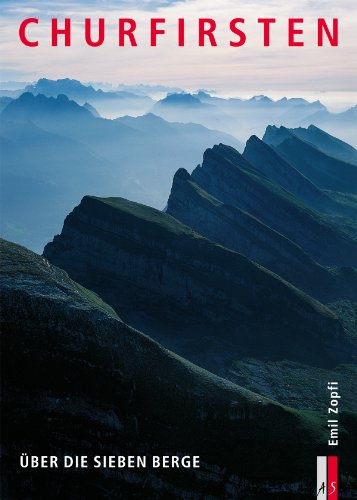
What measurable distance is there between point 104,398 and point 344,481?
3538cm

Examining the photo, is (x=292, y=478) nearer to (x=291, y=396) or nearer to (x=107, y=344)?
(x=107, y=344)

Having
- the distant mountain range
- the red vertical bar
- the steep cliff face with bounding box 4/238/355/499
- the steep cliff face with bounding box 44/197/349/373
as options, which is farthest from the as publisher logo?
the steep cliff face with bounding box 44/197/349/373

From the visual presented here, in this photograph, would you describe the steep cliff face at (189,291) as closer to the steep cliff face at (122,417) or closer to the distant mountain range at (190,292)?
the distant mountain range at (190,292)

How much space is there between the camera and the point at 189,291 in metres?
152

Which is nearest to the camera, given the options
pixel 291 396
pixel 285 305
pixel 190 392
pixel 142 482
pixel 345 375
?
pixel 142 482

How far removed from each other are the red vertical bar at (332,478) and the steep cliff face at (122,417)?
2.15m

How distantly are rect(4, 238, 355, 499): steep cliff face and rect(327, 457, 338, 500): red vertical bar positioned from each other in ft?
7.04

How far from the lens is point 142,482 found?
2709 inches

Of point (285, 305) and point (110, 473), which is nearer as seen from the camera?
point (110, 473)

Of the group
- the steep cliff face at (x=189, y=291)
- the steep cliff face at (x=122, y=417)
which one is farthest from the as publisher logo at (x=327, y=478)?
the steep cliff face at (x=189, y=291)

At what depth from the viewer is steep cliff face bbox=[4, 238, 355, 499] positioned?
68.8m

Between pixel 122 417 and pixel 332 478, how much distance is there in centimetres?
3034

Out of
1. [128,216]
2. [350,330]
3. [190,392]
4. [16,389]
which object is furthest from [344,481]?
[128,216]

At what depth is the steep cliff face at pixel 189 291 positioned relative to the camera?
479 feet
